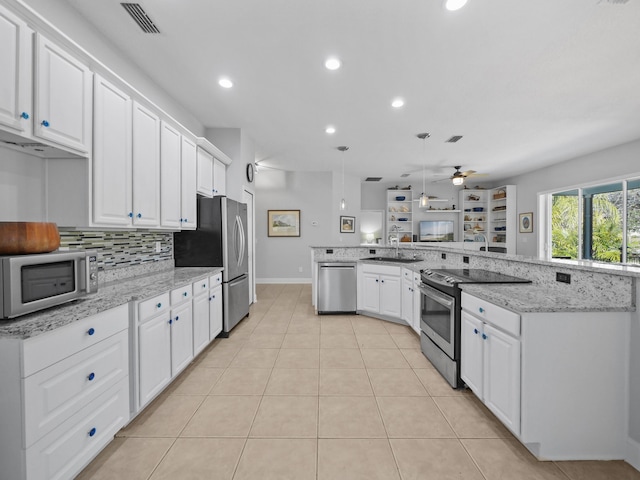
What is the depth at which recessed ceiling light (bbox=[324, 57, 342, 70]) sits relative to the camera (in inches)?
104

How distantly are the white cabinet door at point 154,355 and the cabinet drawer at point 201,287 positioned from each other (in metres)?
0.51

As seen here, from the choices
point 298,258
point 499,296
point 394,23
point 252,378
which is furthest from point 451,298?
point 298,258

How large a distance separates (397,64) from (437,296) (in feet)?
7.07

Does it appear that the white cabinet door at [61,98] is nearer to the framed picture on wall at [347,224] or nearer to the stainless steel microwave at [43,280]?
the stainless steel microwave at [43,280]

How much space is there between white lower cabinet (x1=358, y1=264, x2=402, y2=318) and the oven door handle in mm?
1002

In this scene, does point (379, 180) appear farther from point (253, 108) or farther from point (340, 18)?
point (340, 18)

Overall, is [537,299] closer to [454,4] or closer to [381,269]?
[454,4]

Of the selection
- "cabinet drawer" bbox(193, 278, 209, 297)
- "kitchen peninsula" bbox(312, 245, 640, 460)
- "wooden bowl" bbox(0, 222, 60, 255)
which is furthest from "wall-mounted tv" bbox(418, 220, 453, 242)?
"wooden bowl" bbox(0, 222, 60, 255)

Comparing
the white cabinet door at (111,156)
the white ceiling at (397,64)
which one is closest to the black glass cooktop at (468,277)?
the white ceiling at (397,64)

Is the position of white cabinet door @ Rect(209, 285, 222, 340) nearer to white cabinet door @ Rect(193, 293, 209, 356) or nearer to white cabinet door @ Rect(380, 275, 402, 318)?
white cabinet door @ Rect(193, 293, 209, 356)

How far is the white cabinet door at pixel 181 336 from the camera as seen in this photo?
2.34 meters

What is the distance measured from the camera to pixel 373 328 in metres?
3.81

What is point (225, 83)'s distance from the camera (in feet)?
10.1

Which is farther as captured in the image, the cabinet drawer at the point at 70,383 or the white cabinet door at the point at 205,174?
the white cabinet door at the point at 205,174
